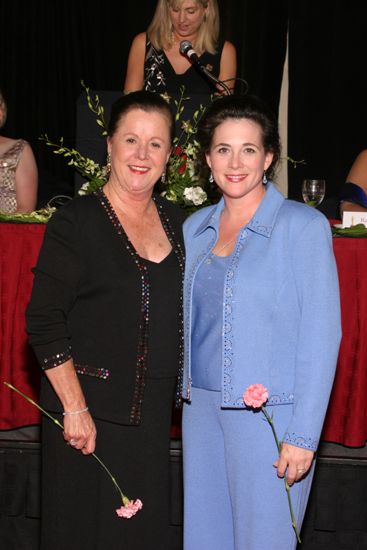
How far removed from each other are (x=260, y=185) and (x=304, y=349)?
0.51 m

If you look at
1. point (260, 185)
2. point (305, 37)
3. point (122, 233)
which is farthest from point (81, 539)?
point (305, 37)

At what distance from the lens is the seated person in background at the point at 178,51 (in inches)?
167

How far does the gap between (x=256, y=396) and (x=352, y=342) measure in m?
1.24

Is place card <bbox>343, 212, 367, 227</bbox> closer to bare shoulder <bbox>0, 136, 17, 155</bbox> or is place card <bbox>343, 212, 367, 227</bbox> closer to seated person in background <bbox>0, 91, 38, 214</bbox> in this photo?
seated person in background <bbox>0, 91, 38, 214</bbox>

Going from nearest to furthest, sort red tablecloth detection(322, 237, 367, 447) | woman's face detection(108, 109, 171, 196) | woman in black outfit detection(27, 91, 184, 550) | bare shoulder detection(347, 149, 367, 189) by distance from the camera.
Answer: woman in black outfit detection(27, 91, 184, 550) → woman's face detection(108, 109, 171, 196) → red tablecloth detection(322, 237, 367, 447) → bare shoulder detection(347, 149, 367, 189)

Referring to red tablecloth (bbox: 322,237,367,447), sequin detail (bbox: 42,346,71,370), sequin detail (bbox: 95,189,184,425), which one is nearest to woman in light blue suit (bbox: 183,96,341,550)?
sequin detail (bbox: 95,189,184,425)

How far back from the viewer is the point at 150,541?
2.57 meters

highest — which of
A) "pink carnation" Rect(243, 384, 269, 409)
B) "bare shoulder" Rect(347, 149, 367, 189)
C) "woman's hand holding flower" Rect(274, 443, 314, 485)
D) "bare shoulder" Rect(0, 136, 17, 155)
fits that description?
"bare shoulder" Rect(0, 136, 17, 155)

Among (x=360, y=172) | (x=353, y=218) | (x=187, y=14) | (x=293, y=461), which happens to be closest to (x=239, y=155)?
(x=293, y=461)

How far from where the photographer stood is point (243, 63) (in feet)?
19.4

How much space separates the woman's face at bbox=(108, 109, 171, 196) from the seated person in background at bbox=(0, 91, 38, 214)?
4.97 ft

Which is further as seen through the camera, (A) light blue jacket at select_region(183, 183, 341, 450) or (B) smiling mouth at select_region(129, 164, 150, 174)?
(B) smiling mouth at select_region(129, 164, 150, 174)

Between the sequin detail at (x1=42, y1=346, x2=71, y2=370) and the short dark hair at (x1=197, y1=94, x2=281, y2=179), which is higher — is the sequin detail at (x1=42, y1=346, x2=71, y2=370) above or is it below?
below

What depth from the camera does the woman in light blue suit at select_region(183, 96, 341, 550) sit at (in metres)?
2.28
